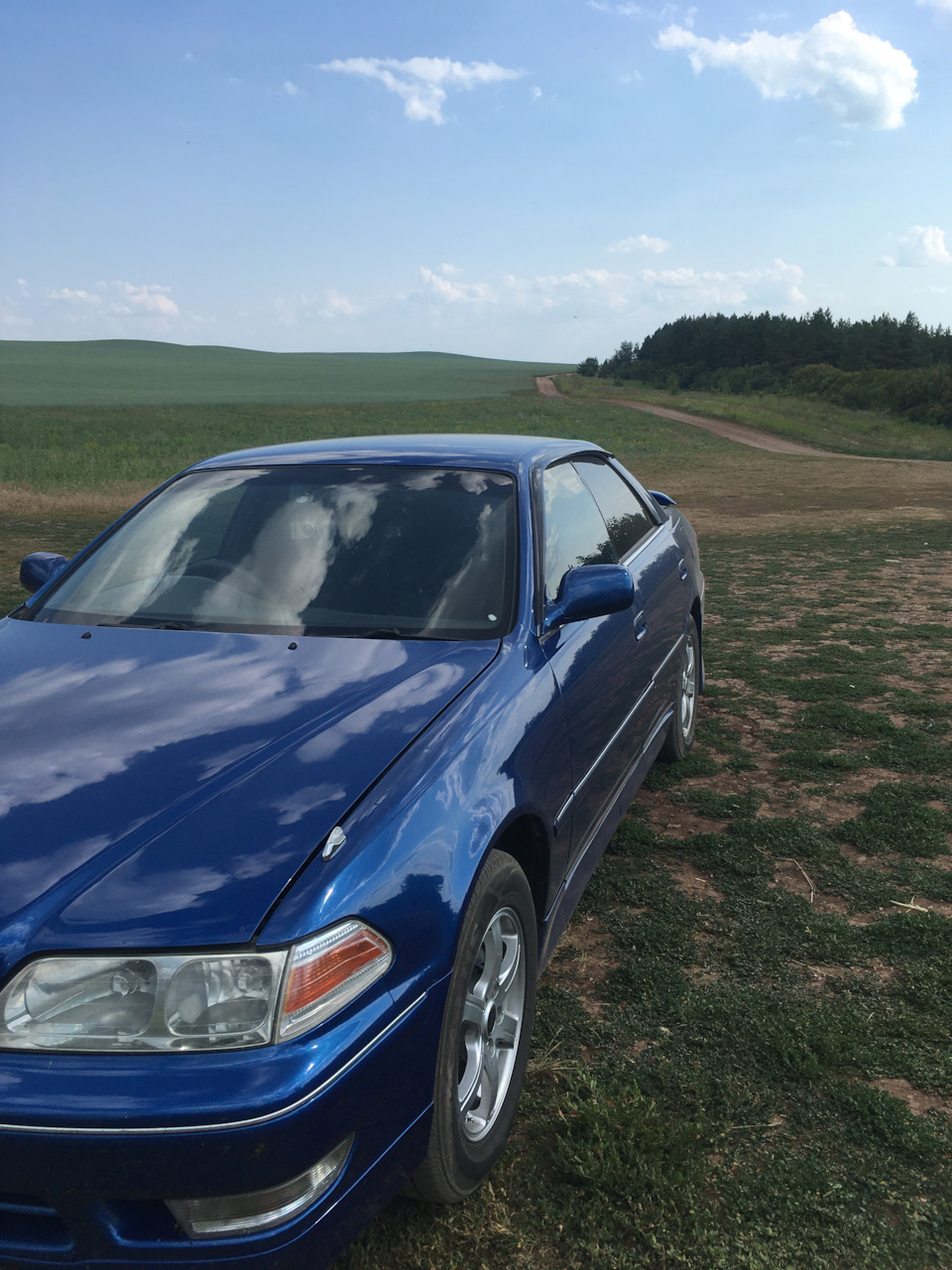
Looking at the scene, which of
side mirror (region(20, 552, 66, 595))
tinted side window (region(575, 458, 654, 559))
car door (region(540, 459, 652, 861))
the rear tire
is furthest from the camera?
the rear tire

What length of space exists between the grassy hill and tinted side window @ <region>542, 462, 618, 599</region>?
58.7m

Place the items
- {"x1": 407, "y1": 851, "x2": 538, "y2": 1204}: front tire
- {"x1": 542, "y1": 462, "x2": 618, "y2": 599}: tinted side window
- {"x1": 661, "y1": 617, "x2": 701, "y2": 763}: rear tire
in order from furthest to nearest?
{"x1": 661, "y1": 617, "x2": 701, "y2": 763}: rear tire → {"x1": 542, "y1": 462, "x2": 618, "y2": 599}: tinted side window → {"x1": 407, "y1": 851, "x2": 538, "y2": 1204}: front tire

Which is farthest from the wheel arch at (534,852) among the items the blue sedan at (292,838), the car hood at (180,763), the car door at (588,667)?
the car hood at (180,763)

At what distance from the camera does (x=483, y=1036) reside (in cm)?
219

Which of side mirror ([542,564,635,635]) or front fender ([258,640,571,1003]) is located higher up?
side mirror ([542,564,635,635])

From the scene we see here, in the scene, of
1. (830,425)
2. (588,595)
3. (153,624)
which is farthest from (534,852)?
(830,425)

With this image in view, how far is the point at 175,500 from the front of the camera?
351cm

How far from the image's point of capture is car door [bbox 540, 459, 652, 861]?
278 cm

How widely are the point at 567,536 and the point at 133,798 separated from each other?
1.84 meters

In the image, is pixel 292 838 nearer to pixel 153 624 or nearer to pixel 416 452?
pixel 153 624

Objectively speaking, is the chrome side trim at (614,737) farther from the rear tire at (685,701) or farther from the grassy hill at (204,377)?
the grassy hill at (204,377)

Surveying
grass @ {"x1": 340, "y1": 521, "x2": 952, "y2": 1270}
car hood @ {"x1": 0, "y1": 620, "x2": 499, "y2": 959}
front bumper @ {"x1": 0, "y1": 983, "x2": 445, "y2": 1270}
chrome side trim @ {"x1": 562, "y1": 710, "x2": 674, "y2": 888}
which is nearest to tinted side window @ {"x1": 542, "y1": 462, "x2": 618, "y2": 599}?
car hood @ {"x1": 0, "y1": 620, "x2": 499, "y2": 959}

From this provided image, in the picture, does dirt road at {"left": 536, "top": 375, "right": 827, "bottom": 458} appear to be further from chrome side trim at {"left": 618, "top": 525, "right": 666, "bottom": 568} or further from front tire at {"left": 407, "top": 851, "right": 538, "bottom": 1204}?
front tire at {"left": 407, "top": 851, "right": 538, "bottom": 1204}

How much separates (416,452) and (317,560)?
62 cm
